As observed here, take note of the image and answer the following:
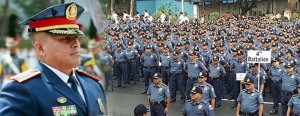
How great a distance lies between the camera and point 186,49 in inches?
452

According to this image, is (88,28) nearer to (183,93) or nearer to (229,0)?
(183,93)

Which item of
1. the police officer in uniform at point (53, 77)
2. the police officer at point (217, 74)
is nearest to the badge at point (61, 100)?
the police officer in uniform at point (53, 77)

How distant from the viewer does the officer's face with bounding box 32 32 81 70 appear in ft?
2.79

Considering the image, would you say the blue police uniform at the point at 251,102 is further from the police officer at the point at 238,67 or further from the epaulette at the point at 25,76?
the epaulette at the point at 25,76

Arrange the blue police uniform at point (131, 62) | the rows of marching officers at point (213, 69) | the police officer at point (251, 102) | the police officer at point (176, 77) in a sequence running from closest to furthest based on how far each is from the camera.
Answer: the police officer at point (251, 102)
the rows of marching officers at point (213, 69)
the police officer at point (176, 77)
the blue police uniform at point (131, 62)

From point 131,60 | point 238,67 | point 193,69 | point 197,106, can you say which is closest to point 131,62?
point 131,60

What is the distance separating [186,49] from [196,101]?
15.4ft

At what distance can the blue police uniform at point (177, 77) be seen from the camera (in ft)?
34.1

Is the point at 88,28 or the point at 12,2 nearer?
the point at 12,2

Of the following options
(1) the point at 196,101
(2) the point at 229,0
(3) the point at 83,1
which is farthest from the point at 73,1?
(2) the point at 229,0

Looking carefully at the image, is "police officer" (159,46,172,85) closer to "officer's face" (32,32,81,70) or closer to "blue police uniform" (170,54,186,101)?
"blue police uniform" (170,54,186,101)

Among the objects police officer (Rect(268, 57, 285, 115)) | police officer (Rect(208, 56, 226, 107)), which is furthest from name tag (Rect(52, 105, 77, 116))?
police officer (Rect(208, 56, 226, 107))

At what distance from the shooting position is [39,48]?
0.82 meters

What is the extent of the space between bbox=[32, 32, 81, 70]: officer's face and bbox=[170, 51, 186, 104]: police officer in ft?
31.3
